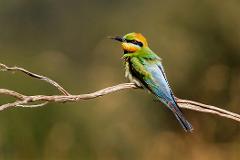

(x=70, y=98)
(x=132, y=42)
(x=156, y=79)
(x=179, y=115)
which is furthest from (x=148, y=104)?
(x=70, y=98)

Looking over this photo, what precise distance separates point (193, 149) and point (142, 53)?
2259 millimetres

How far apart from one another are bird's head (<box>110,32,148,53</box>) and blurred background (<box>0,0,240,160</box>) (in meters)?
1.97

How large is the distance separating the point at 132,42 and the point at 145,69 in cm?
11

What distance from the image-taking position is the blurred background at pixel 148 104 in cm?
450

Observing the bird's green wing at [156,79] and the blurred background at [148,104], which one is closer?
the bird's green wing at [156,79]

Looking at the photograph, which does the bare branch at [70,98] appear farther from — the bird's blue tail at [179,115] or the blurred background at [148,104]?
the blurred background at [148,104]

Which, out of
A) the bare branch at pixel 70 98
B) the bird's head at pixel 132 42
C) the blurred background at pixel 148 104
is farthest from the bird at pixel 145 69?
the blurred background at pixel 148 104

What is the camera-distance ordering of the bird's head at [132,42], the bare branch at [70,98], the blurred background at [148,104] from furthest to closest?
the blurred background at [148,104] < the bird's head at [132,42] < the bare branch at [70,98]

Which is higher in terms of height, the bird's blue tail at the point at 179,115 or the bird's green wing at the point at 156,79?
the bird's green wing at the point at 156,79

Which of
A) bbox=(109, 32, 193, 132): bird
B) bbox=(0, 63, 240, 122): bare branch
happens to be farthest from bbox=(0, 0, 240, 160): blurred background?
bbox=(0, 63, 240, 122): bare branch

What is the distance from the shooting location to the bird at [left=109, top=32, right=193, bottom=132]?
6.78 ft

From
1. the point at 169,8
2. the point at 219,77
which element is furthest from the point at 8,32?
the point at 219,77

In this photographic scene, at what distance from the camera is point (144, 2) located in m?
13.3

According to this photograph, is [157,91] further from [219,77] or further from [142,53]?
[219,77]
